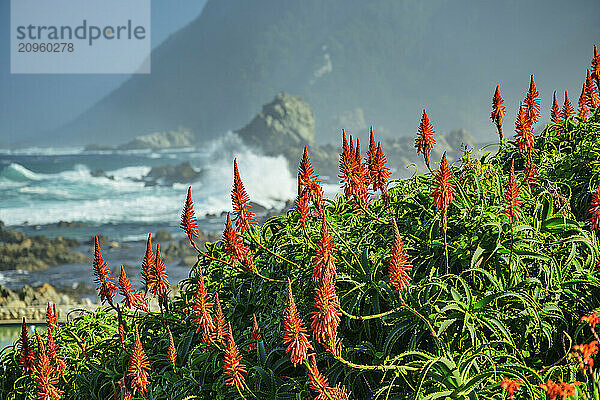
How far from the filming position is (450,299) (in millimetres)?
1604

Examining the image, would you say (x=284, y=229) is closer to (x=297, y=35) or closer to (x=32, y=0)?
(x=32, y=0)

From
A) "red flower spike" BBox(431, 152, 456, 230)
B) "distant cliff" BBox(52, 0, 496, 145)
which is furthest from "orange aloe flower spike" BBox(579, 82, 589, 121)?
"distant cliff" BBox(52, 0, 496, 145)

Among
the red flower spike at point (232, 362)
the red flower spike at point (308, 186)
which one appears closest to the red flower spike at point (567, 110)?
the red flower spike at point (308, 186)

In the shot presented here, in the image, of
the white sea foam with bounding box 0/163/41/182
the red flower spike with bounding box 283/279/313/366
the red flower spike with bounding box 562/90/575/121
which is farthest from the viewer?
the white sea foam with bounding box 0/163/41/182

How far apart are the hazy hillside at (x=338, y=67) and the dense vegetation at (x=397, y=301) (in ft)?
59.3

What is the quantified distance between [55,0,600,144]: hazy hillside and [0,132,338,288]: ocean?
2596mm

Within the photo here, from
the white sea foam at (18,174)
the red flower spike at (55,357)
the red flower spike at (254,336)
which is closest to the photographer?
the red flower spike at (254,336)

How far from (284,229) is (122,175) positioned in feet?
56.3

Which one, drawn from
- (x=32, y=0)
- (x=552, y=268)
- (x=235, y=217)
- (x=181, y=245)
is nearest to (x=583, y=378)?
(x=552, y=268)

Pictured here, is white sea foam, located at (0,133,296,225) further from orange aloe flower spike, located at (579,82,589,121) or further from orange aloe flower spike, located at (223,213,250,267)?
orange aloe flower spike, located at (223,213,250,267)

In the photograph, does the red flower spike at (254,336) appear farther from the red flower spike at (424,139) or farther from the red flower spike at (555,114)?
the red flower spike at (555,114)

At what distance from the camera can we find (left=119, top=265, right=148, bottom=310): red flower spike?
5.95ft

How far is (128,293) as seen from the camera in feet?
6.00

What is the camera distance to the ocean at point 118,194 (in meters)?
14.7
